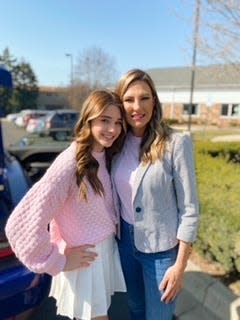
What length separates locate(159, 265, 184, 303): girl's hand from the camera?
211 centimetres

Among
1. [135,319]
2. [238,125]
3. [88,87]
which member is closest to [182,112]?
[238,125]

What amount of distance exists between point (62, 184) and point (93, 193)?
0.66ft

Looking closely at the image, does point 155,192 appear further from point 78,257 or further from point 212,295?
point 212,295

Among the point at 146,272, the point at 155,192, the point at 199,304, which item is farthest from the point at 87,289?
the point at 199,304

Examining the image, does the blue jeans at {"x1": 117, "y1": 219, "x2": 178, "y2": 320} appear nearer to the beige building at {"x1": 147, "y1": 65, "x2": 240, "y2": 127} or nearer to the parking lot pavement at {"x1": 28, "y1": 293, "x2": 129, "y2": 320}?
the parking lot pavement at {"x1": 28, "y1": 293, "x2": 129, "y2": 320}

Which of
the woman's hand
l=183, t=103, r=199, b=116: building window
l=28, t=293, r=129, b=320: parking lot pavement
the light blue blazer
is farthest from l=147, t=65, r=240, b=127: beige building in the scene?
the woman's hand

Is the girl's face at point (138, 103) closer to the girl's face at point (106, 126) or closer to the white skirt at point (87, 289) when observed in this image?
the girl's face at point (106, 126)

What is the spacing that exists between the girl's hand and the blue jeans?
0.14ft

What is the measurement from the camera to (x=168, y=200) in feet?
6.95

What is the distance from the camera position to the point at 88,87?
34.6 m

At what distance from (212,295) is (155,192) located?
61.8 inches

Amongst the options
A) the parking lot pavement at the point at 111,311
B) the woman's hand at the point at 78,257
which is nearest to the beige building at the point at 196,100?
the parking lot pavement at the point at 111,311

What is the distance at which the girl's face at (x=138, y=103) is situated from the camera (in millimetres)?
2113

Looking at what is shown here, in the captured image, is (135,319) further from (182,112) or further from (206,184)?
(182,112)
